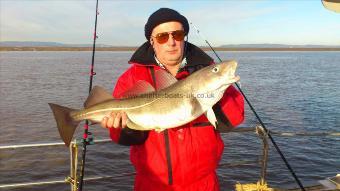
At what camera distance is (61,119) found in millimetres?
4277

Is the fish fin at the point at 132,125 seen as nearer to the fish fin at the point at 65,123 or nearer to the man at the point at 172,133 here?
the man at the point at 172,133

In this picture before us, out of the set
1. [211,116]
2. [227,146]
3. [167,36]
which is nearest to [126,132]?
[211,116]

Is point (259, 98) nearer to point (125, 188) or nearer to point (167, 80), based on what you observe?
point (125, 188)

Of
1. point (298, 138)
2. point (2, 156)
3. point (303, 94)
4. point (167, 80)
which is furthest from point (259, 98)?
point (167, 80)

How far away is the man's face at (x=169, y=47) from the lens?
4.20m

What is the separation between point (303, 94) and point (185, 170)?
2892cm

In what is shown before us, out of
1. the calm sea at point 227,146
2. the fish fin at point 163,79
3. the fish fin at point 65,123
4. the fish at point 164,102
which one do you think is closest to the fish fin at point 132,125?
the fish at point 164,102

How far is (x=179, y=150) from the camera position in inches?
155

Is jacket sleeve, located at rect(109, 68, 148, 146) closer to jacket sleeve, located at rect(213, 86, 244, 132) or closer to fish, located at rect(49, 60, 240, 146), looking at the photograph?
fish, located at rect(49, 60, 240, 146)

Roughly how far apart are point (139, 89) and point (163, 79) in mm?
350

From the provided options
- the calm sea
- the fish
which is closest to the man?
the fish

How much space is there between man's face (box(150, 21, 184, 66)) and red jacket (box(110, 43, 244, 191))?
150 millimetres

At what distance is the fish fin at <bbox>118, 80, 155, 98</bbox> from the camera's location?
4.07 metres

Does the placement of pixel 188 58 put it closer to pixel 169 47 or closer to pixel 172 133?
pixel 169 47
